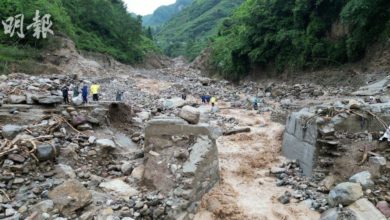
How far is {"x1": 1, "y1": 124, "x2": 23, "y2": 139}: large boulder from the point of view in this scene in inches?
327

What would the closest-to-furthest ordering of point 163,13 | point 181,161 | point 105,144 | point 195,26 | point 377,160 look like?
point 181,161, point 377,160, point 105,144, point 195,26, point 163,13

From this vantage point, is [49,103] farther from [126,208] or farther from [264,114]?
[264,114]

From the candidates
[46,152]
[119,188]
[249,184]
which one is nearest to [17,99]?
[46,152]

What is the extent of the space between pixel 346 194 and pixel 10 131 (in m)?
7.14

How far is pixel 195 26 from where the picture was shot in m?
105

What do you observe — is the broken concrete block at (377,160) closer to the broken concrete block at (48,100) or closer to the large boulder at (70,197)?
the large boulder at (70,197)

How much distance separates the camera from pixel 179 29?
114375mm

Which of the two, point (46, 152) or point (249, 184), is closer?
point (46, 152)

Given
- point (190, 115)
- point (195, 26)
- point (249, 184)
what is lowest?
point (249, 184)

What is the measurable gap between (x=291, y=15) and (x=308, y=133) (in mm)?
20847

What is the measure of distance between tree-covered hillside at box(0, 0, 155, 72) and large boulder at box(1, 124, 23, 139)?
15.6m

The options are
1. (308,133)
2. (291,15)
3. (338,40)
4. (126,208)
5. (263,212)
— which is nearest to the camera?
(126,208)

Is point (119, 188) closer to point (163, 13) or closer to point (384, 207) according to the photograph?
point (384, 207)

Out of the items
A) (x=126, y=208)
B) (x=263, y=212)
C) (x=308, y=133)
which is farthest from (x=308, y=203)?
(x=126, y=208)
